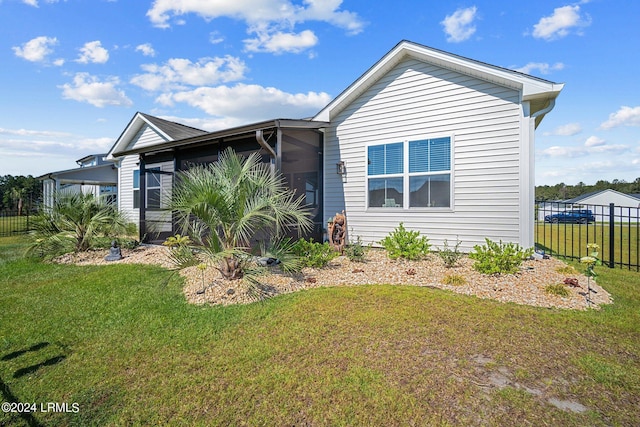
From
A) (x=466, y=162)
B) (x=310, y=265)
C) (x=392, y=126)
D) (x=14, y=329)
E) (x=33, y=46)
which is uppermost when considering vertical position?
(x=33, y=46)

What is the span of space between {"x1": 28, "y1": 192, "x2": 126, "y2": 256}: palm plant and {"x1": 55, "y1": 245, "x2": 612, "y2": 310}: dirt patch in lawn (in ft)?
9.46

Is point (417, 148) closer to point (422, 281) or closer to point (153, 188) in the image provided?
point (422, 281)

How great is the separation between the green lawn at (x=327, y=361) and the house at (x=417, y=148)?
2.33 m

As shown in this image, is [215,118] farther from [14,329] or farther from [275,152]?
[14,329]

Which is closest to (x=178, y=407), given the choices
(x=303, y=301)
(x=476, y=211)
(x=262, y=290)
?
(x=303, y=301)

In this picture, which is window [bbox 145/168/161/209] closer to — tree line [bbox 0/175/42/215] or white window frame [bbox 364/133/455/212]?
white window frame [bbox 364/133/455/212]

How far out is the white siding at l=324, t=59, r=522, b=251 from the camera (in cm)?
616

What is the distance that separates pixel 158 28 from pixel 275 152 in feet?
18.6

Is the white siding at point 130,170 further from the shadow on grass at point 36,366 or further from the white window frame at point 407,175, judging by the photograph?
the shadow on grass at point 36,366

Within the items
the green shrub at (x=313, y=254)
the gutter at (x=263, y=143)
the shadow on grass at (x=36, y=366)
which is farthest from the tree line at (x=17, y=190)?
the shadow on grass at (x=36, y=366)

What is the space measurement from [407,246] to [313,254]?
6.16ft

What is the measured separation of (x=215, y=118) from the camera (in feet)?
68.1

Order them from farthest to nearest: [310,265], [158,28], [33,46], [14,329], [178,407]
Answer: [158,28] → [33,46] → [310,265] → [14,329] → [178,407]

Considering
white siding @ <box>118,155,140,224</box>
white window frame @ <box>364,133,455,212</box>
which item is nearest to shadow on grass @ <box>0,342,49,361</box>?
white window frame @ <box>364,133,455,212</box>
